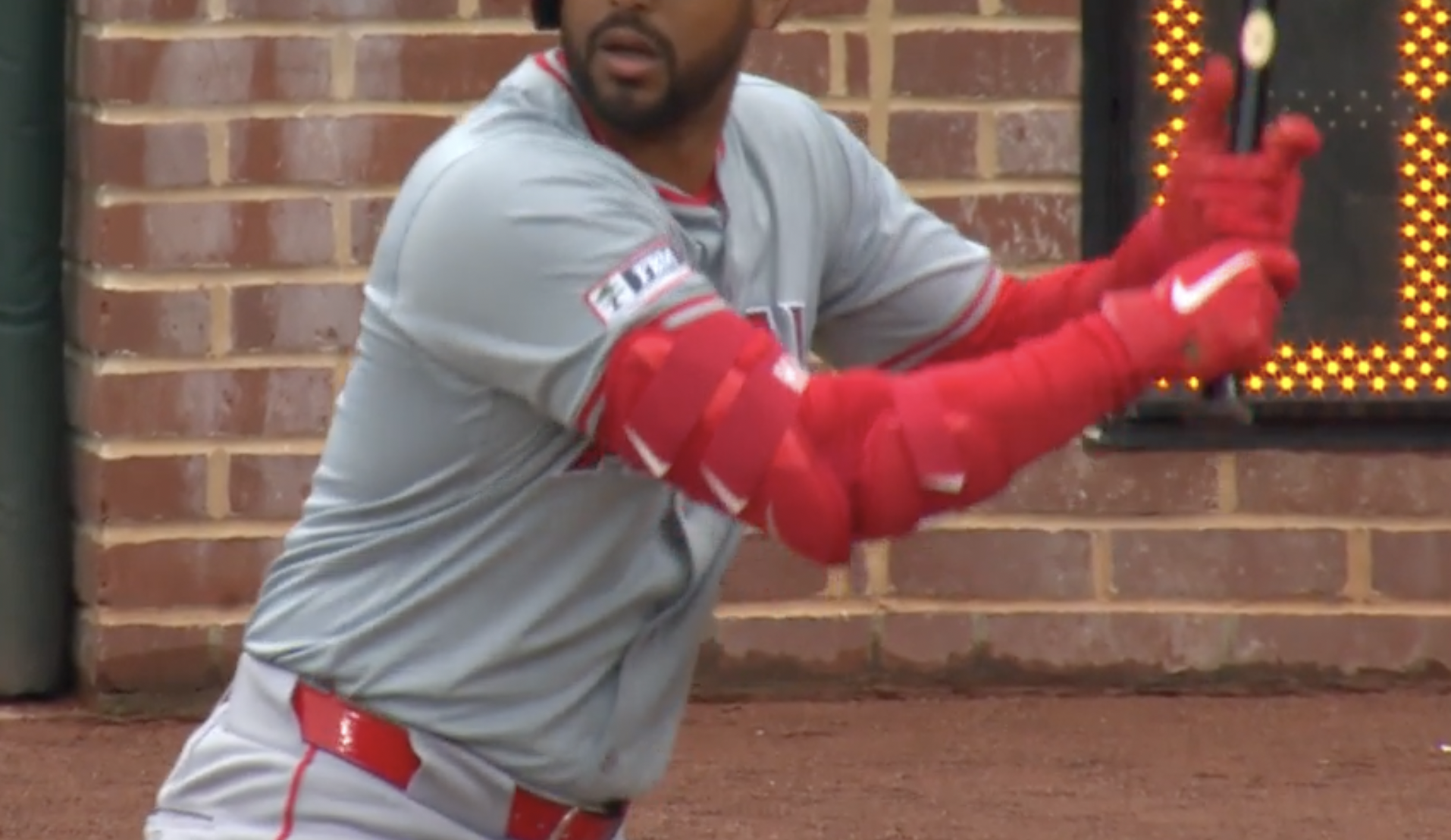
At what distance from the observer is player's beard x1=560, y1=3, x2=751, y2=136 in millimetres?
2996

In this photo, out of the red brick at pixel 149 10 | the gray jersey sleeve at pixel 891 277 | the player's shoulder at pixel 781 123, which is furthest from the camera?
the red brick at pixel 149 10

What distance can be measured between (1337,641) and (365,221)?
2071 millimetres

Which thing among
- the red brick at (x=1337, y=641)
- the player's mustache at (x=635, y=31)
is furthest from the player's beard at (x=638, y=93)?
the red brick at (x=1337, y=641)

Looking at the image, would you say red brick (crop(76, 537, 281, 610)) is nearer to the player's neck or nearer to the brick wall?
the brick wall

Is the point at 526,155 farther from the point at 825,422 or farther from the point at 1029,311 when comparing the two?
the point at 1029,311

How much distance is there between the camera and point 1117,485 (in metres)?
5.97

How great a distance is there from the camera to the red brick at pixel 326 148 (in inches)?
230

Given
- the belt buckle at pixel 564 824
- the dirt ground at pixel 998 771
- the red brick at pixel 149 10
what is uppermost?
the red brick at pixel 149 10

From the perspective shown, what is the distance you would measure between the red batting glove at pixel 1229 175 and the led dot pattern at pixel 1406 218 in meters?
2.72

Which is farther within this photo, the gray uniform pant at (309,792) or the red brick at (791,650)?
the red brick at (791,650)

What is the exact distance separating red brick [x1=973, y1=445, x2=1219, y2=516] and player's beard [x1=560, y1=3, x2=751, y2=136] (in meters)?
2.98

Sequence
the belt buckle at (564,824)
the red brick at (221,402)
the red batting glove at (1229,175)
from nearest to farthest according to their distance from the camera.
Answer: the red batting glove at (1229,175) < the belt buckle at (564,824) < the red brick at (221,402)

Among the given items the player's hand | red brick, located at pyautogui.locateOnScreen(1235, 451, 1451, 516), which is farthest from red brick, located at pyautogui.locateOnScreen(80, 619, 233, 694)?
the player's hand

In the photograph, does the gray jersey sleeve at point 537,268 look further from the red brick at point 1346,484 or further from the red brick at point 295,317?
the red brick at point 1346,484
